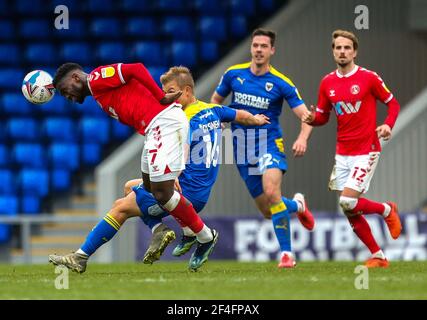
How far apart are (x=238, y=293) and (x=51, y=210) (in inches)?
361

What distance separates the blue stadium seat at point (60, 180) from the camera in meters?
15.8

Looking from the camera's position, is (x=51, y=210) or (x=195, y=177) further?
(x=51, y=210)

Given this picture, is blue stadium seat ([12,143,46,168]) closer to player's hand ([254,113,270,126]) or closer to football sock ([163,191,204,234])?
player's hand ([254,113,270,126])

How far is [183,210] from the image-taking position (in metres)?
8.46

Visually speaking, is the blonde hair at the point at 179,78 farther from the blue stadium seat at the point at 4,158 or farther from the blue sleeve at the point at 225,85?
the blue stadium seat at the point at 4,158

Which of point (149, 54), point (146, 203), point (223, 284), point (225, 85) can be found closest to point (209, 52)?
point (149, 54)

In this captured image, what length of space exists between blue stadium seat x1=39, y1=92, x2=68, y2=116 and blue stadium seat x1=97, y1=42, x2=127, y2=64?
836 mm

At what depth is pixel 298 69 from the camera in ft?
51.2

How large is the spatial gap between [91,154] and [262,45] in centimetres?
655

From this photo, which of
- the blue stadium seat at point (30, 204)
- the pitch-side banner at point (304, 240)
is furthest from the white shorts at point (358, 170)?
the blue stadium seat at point (30, 204)

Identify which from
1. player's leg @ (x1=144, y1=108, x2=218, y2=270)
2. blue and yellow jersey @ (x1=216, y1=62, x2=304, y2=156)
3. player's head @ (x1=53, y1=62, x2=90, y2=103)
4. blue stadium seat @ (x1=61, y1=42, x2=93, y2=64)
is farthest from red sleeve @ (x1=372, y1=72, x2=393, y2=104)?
blue stadium seat @ (x1=61, y1=42, x2=93, y2=64)
